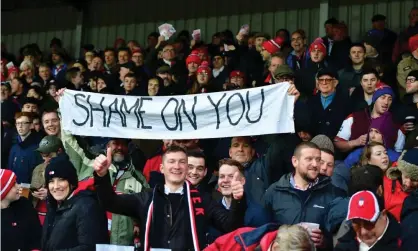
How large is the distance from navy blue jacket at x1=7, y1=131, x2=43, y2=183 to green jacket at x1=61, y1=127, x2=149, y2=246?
163 cm

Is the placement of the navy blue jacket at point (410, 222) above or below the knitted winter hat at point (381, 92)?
below

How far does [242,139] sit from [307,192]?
6.61ft

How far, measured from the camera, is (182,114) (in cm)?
923

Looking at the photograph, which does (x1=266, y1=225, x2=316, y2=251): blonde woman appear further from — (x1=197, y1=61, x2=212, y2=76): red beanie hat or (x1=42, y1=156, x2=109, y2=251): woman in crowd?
Answer: (x1=197, y1=61, x2=212, y2=76): red beanie hat

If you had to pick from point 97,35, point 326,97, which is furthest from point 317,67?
point 97,35

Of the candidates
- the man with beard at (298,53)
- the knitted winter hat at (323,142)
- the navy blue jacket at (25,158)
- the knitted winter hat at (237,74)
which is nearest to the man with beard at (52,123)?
the navy blue jacket at (25,158)

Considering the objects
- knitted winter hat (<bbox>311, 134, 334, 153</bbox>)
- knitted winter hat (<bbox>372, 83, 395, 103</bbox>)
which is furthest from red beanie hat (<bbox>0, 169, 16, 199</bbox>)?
knitted winter hat (<bbox>372, 83, 395, 103</bbox>)

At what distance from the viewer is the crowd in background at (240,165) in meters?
6.97

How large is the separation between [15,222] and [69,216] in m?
0.70

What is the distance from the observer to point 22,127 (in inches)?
455

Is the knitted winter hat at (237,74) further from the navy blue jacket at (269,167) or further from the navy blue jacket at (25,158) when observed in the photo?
the navy blue jacket at (269,167)

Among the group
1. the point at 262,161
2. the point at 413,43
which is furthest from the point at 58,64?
the point at 262,161

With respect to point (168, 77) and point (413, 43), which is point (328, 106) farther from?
point (168, 77)

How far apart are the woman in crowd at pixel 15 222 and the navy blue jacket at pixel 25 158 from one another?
10.2ft
